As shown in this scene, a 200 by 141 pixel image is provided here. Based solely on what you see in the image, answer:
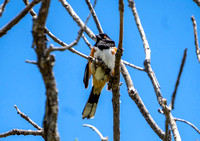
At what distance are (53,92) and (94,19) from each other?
262 cm

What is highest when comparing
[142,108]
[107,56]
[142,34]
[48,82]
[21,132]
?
[107,56]

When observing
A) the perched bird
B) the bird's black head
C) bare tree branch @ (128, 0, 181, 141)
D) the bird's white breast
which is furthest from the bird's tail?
bare tree branch @ (128, 0, 181, 141)

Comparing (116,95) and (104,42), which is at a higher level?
(104,42)

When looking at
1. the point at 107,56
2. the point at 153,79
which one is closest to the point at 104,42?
the point at 107,56

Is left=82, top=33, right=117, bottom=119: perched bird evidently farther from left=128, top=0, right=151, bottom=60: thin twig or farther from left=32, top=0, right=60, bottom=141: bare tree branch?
left=32, top=0, right=60, bottom=141: bare tree branch

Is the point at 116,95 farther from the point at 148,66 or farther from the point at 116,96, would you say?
the point at 148,66

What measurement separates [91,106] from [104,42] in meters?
1.05

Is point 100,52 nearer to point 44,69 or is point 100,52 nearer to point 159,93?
point 159,93

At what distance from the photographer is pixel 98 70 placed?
15.1 ft

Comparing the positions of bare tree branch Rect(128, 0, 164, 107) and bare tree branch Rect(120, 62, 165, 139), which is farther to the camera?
bare tree branch Rect(120, 62, 165, 139)

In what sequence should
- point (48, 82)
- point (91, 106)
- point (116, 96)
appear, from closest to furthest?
point (48, 82) < point (116, 96) < point (91, 106)

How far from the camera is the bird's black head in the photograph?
4763 millimetres

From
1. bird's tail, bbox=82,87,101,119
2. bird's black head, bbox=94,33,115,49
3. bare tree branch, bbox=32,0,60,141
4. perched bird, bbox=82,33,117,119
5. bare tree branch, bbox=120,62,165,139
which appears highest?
bird's black head, bbox=94,33,115,49

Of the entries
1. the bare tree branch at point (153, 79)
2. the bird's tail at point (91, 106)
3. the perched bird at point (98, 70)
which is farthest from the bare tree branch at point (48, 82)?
the bird's tail at point (91, 106)
